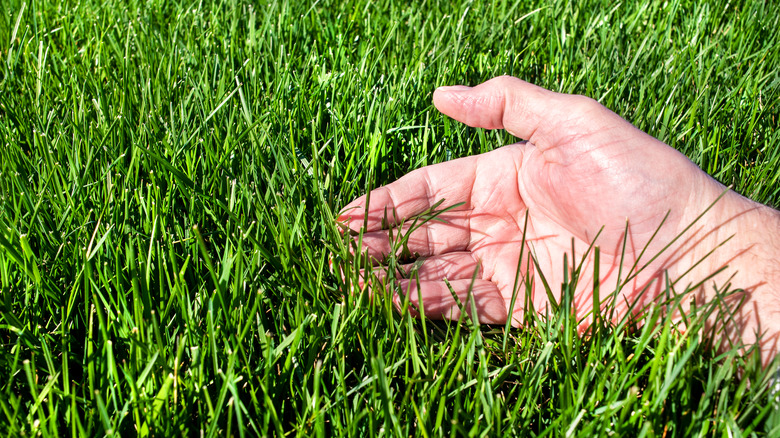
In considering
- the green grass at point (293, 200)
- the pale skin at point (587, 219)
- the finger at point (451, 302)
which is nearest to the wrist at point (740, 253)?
the pale skin at point (587, 219)

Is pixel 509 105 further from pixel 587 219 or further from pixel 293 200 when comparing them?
pixel 293 200

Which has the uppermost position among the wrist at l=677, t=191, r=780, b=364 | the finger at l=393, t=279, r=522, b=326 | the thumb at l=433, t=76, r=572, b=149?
the thumb at l=433, t=76, r=572, b=149

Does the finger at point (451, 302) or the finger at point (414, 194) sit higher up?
the finger at point (414, 194)

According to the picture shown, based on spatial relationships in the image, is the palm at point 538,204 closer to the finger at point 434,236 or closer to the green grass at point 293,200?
the finger at point 434,236

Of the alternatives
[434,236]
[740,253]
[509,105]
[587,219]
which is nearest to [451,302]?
[434,236]

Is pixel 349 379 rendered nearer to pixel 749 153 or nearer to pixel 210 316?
pixel 210 316

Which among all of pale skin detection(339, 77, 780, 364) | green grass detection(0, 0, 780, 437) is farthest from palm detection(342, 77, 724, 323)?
green grass detection(0, 0, 780, 437)

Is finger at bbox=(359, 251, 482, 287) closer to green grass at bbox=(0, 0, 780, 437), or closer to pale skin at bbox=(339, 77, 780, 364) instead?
pale skin at bbox=(339, 77, 780, 364)
